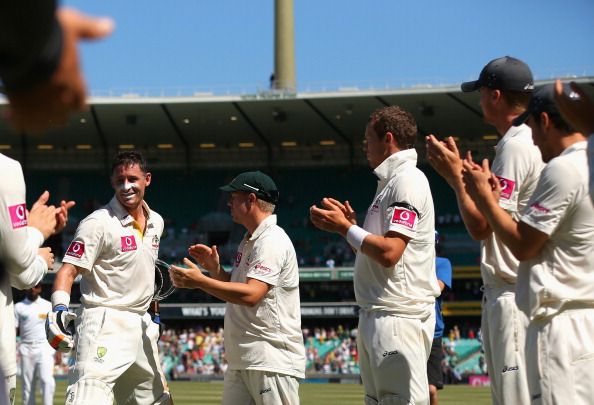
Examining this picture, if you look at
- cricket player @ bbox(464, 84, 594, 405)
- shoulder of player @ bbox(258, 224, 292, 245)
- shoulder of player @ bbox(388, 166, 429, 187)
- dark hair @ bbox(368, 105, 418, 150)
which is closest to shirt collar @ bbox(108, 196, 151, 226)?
shoulder of player @ bbox(258, 224, 292, 245)

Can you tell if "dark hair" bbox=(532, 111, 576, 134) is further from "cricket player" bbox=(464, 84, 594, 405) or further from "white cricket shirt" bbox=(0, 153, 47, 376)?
"white cricket shirt" bbox=(0, 153, 47, 376)

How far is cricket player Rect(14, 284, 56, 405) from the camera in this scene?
1533 cm

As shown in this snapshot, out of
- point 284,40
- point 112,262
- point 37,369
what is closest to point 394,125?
point 112,262

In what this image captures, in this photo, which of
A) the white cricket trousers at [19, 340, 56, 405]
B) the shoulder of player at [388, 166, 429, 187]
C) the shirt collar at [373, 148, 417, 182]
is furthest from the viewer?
the white cricket trousers at [19, 340, 56, 405]

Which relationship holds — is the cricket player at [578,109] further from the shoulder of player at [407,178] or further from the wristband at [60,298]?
the wristband at [60,298]

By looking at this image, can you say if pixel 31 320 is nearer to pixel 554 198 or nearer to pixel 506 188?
pixel 506 188

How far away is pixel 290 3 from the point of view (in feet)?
194

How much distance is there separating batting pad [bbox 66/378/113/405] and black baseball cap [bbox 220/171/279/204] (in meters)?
1.65

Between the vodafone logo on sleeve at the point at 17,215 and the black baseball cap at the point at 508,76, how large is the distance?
8.78 feet

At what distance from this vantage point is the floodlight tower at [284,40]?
5891 cm

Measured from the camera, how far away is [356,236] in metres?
5.69

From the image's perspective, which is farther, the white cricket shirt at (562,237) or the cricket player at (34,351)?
the cricket player at (34,351)

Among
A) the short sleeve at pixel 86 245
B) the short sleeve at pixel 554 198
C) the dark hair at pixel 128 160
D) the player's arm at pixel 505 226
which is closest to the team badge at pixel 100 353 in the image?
the short sleeve at pixel 86 245

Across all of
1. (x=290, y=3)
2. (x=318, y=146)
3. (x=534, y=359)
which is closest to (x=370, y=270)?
(x=534, y=359)
